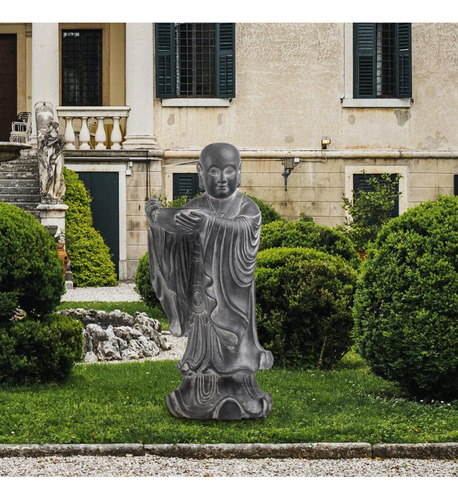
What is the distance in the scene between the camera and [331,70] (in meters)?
21.8

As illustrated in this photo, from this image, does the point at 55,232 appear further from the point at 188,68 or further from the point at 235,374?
the point at 235,374

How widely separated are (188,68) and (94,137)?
2.56 m

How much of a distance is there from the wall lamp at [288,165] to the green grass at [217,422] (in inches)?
502

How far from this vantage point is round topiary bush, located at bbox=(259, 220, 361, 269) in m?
11.0

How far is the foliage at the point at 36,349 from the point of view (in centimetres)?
833

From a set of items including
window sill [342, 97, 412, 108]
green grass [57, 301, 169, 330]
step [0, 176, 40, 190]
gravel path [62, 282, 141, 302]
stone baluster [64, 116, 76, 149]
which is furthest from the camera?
window sill [342, 97, 412, 108]

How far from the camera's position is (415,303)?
25.0 ft

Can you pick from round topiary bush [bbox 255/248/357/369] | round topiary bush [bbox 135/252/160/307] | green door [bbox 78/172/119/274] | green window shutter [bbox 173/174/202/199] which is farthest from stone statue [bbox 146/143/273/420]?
green window shutter [bbox 173/174/202/199]

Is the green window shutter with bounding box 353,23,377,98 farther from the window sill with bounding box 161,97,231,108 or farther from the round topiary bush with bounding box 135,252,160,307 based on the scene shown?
the round topiary bush with bounding box 135,252,160,307

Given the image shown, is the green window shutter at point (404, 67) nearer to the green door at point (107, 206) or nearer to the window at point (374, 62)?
the window at point (374, 62)

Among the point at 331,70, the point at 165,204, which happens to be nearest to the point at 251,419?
the point at 165,204

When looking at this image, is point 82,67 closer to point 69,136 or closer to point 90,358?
point 69,136

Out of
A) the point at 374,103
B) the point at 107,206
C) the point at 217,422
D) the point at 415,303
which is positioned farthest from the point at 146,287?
the point at 374,103

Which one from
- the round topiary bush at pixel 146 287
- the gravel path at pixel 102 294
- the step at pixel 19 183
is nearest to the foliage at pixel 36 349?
the round topiary bush at pixel 146 287
